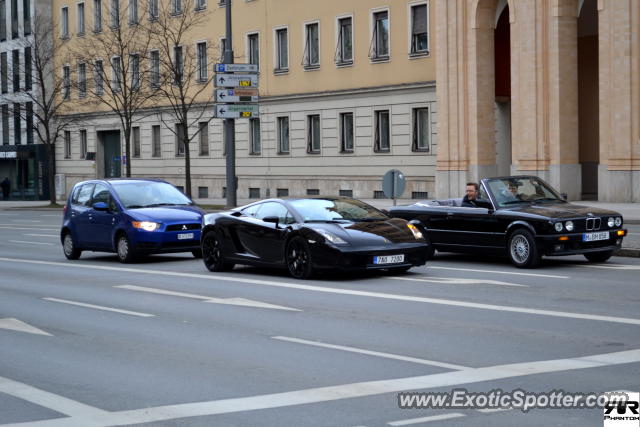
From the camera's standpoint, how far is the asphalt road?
7961 millimetres

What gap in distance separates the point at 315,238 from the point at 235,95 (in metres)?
17.3

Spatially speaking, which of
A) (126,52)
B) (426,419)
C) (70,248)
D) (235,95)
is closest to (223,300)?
(426,419)

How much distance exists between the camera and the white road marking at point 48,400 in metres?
7.97

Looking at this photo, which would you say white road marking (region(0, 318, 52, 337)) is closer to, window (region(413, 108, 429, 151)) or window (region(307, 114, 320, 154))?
window (region(413, 108, 429, 151))

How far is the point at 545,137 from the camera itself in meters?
39.6

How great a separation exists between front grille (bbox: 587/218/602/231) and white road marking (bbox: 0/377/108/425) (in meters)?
10.8

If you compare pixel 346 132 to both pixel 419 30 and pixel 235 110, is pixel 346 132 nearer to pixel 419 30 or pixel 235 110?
pixel 419 30

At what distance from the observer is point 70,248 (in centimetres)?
2375

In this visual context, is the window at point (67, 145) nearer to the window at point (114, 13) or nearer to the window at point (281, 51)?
the window at point (114, 13)

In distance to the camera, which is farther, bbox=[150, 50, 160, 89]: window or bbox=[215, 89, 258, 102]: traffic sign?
bbox=[150, 50, 160, 89]: window

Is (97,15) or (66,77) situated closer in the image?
(97,15)

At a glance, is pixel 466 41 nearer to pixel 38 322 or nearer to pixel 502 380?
pixel 38 322

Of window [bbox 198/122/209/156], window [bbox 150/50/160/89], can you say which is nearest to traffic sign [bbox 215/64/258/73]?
window [bbox 150/50/160/89]

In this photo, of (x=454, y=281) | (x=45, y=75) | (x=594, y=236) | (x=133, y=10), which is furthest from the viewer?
(x=45, y=75)
